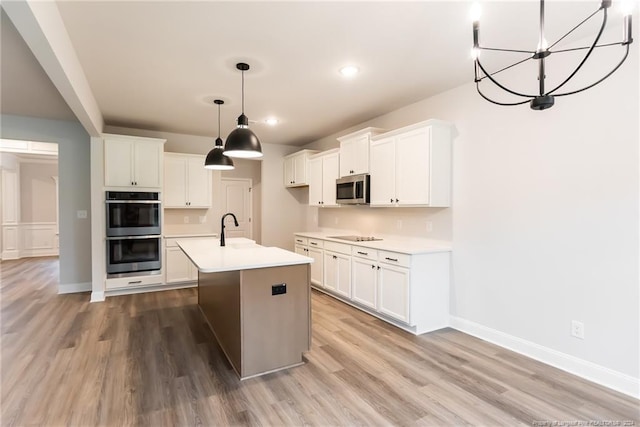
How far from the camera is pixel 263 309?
2547mm

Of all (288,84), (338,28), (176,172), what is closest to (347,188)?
(288,84)

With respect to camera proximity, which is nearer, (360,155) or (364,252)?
(364,252)

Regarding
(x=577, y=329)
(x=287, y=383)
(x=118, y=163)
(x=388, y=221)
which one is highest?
(x=118, y=163)

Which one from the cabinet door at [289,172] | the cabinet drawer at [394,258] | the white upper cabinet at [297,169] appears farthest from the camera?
the cabinet door at [289,172]

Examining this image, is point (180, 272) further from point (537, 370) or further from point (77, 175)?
point (537, 370)

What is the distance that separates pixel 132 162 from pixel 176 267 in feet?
5.61

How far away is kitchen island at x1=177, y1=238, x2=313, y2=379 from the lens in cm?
247

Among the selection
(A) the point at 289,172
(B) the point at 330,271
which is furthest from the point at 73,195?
(B) the point at 330,271

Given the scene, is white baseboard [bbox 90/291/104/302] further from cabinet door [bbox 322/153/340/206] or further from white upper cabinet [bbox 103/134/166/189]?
cabinet door [bbox 322/153/340/206]

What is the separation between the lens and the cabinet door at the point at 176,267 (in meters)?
5.09

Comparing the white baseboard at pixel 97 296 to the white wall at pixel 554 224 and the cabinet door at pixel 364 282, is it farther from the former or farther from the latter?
the white wall at pixel 554 224

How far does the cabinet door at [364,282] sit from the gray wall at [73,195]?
413 centimetres

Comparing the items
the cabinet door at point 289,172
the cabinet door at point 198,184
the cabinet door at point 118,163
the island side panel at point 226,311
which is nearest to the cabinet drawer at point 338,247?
the island side panel at point 226,311

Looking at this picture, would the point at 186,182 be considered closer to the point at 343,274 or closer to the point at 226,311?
the point at 343,274
